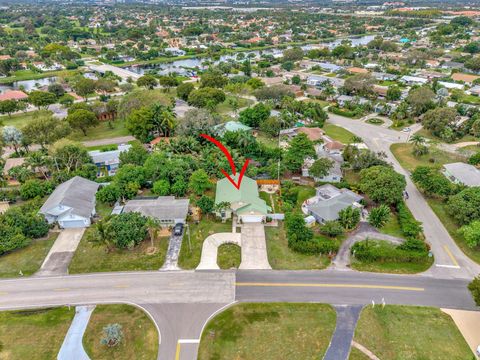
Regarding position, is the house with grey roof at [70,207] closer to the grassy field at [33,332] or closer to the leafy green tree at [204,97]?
the grassy field at [33,332]

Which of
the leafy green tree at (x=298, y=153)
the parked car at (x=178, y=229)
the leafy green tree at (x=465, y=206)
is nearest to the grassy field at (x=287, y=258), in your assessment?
the parked car at (x=178, y=229)

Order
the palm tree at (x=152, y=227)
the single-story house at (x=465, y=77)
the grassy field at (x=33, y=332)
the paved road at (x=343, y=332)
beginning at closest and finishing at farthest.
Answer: the paved road at (x=343, y=332) → the grassy field at (x=33, y=332) → the palm tree at (x=152, y=227) → the single-story house at (x=465, y=77)

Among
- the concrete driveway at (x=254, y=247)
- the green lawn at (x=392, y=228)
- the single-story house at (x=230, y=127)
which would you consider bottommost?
the green lawn at (x=392, y=228)

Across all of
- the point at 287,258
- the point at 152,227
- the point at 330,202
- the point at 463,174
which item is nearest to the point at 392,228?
the point at 330,202

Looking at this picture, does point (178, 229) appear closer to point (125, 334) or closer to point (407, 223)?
point (125, 334)

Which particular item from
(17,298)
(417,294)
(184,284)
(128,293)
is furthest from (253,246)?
(17,298)
